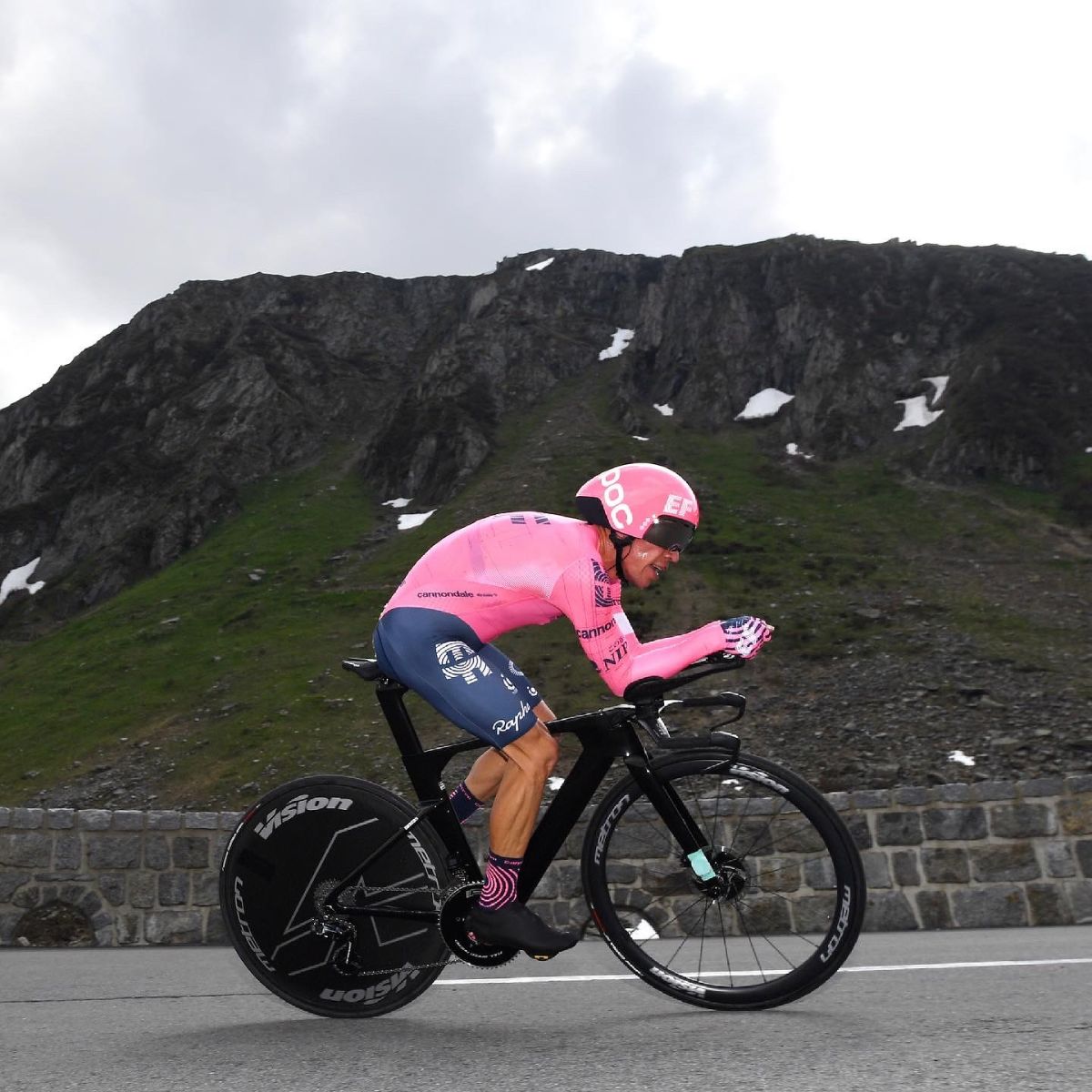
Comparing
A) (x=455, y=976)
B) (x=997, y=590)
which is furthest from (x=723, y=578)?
(x=455, y=976)

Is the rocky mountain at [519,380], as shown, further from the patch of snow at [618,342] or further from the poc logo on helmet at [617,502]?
the poc logo on helmet at [617,502]

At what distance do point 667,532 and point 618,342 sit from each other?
125517 mm

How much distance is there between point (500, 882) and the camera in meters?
3.60

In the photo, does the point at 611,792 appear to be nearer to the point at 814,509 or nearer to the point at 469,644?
the point at 469,644

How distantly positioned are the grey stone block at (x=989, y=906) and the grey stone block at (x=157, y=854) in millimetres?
6038

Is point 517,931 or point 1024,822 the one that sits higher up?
point 517,931

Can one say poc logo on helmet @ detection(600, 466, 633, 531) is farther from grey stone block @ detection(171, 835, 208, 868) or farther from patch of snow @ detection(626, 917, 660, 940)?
grey stone block @ detection(171, 835, 208, 868)

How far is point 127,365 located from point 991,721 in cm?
10737

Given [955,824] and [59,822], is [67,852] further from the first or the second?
[955,824]

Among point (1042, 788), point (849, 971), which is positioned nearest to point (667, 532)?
point (849, 971)

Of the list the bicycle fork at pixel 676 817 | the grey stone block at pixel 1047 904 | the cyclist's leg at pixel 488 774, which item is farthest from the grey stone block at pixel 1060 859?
the cyclist's leg at pixel 488 774

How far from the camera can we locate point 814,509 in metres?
77.8

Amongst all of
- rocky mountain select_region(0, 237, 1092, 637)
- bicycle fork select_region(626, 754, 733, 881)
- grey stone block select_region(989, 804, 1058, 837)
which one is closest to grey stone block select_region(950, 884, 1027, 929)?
grey stone block select_region(989, 804, 1058, 837)

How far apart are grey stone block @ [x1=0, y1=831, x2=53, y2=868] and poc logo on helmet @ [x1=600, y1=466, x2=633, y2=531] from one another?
6.65m
